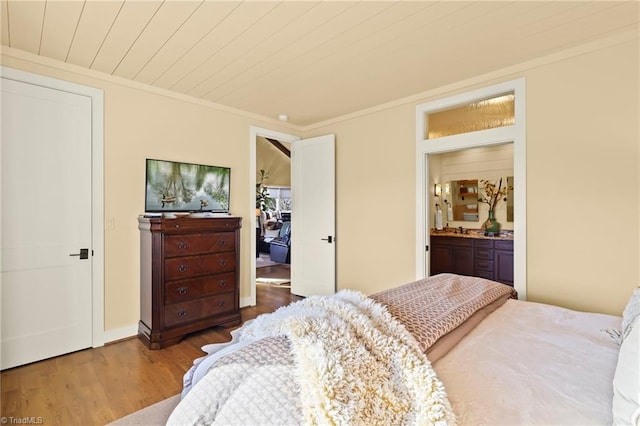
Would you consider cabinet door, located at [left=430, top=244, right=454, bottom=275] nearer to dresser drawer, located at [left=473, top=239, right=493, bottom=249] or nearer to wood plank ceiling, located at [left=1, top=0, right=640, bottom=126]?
dresser drawer, located at [left=473, top=239, right=493, bottom=249]

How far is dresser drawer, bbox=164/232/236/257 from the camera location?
2900 millimetres

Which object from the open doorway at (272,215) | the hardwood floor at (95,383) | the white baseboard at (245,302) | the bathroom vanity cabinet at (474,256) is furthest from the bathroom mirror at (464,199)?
the hardwood floor at (95,383)

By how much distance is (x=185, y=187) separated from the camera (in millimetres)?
3420

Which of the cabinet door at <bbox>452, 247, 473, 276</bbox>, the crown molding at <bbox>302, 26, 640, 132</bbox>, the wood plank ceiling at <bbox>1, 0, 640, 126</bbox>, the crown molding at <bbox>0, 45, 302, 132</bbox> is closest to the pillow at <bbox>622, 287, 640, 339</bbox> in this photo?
the wood plank ceiling at <bbox>1, 0, 640, 126</bbox>

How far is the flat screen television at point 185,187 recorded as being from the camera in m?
3.21

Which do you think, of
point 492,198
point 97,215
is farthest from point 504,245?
point 97,215

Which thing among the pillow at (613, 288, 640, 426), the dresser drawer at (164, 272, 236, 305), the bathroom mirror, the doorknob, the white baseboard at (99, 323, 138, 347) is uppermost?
the bathroom mirror

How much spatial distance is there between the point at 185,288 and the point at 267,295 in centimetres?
169

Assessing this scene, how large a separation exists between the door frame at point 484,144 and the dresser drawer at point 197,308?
2.01 metres

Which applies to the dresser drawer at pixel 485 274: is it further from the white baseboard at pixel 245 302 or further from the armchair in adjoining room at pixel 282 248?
the armchair in adjoining room at pixel 282 248

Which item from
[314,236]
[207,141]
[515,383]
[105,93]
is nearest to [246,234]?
[314,236]

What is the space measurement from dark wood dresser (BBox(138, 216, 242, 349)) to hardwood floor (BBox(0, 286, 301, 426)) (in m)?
0.18

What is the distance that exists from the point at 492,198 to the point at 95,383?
204 inches

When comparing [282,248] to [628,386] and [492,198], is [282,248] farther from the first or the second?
[628,386]
